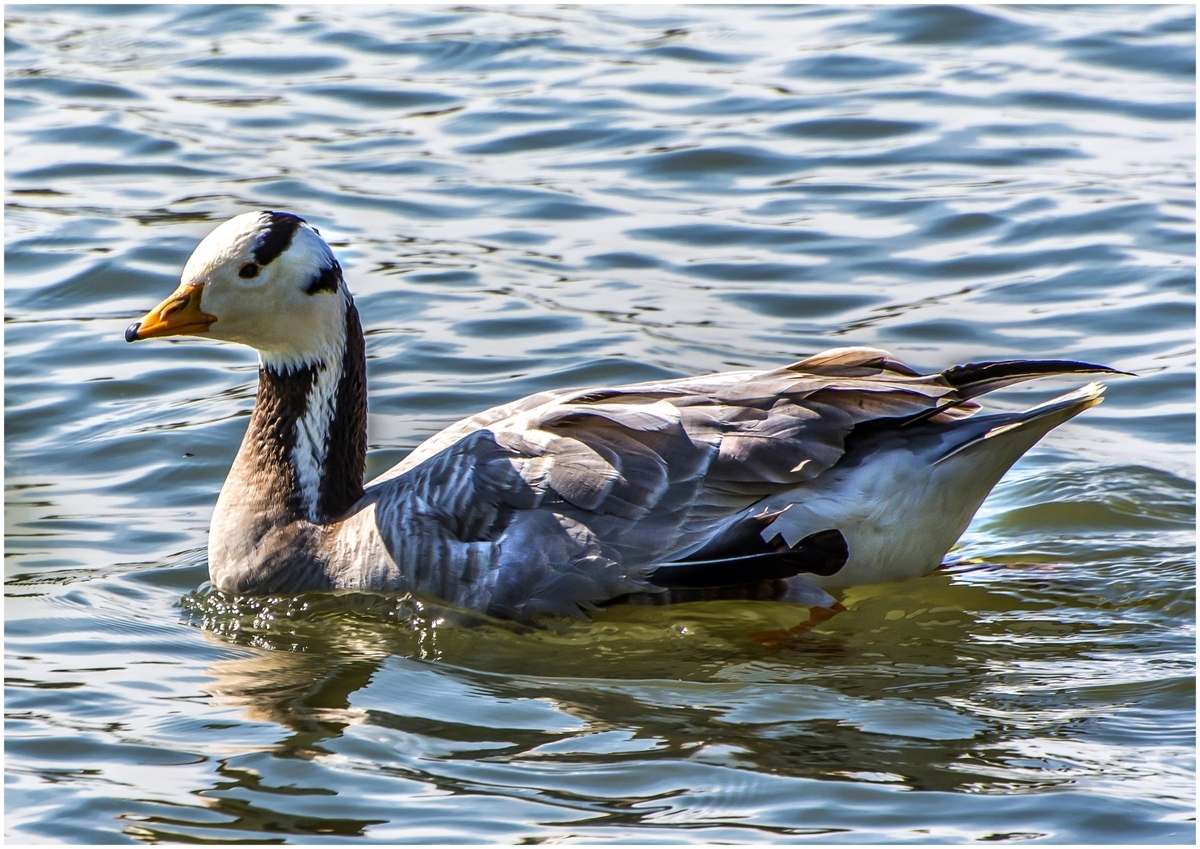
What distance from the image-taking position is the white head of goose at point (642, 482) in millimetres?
6672

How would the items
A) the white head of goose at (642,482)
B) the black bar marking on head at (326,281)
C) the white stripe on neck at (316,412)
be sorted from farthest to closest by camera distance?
the white stripe on neck at (316,412), the black bar marking on head at (326,281), the white head of goose at (642,482)

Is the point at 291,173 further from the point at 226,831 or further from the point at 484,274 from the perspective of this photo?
the point at 226,831

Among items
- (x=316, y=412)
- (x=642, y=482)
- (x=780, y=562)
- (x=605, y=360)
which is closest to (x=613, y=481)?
(x=642, y=482)

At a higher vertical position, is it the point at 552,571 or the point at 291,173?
the point at 291,173

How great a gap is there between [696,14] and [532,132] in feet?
12.6

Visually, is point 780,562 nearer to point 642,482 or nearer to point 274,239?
point 642,482

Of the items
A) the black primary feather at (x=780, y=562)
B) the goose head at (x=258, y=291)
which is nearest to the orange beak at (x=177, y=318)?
the goose head at (x=258, y=291)

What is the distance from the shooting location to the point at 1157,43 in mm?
15203

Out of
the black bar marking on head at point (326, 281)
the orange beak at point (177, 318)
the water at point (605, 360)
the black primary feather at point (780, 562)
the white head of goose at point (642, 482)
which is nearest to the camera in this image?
the water at point (605, 360)

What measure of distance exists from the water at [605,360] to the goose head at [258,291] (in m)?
1.26

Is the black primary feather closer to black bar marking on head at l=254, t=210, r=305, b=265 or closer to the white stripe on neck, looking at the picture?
the white stripe on neck

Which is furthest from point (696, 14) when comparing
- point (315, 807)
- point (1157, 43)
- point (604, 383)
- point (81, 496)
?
point (315, 807)

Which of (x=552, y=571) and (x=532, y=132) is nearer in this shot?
(x=552, y=571)

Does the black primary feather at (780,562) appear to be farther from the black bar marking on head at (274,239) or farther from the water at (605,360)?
the black bar marking on head at (274,239)
